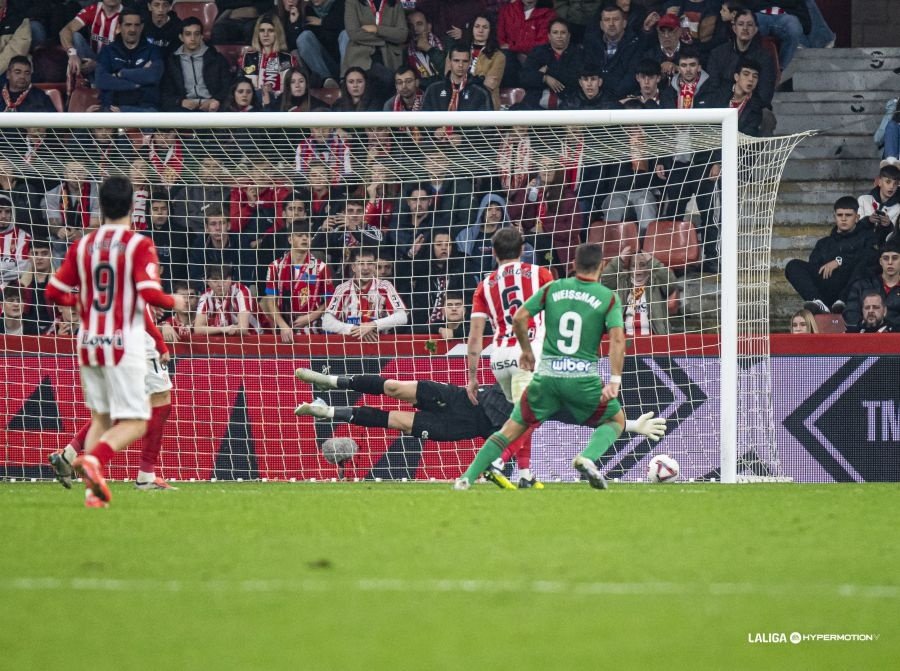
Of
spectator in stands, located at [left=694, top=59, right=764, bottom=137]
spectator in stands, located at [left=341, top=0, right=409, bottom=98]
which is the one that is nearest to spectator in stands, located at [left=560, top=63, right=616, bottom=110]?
spectator in stands, located at [left=694, top=59, right=764, bottom=137]

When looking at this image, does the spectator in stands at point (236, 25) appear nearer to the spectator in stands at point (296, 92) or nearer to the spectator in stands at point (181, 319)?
the spectator in stands at point (296, 92)

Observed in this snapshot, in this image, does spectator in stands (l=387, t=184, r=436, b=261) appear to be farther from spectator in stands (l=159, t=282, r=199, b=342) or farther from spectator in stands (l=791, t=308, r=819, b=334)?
spectator in stands (l=791, t=308, r=819, b=334)

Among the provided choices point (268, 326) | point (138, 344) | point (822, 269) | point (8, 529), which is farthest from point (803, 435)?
point (8, 529)

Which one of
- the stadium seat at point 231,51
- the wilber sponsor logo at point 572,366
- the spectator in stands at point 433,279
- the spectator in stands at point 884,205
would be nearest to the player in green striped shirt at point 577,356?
the wilber sponsor logo at point 572,366

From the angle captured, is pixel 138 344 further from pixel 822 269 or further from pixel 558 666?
pixel 822 269

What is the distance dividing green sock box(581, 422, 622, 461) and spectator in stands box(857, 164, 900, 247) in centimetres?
626

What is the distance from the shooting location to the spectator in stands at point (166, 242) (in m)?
13.5

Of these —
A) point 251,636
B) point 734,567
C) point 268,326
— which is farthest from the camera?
point 268,326

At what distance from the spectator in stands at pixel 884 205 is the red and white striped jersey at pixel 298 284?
19.1 feet

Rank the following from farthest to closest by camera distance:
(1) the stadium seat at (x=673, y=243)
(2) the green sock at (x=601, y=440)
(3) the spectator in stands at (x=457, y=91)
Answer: (3) the spectator in stands at (x=457, y=91), (1) the stadium seat at (x=673, y=243), (2) the green sock at (x=601, y=440)

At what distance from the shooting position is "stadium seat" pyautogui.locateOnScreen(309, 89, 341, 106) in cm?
1738

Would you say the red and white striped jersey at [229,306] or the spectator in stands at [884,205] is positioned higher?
the spectator in stands at [884,205]

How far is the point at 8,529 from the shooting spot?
23.0 ft

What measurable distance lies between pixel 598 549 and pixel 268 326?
755cm
